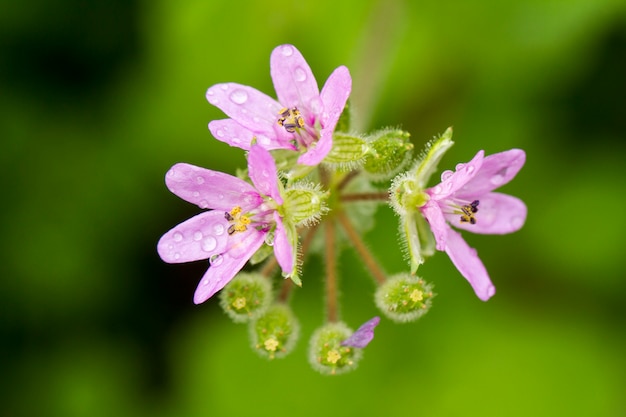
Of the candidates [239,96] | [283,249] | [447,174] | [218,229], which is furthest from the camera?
[239,96]

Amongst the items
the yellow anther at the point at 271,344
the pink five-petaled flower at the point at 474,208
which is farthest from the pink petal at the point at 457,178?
the yellow anther at the point at 271,344

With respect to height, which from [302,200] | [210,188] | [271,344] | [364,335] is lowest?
[271,344]

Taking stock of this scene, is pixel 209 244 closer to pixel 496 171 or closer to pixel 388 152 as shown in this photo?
pixel 388 152

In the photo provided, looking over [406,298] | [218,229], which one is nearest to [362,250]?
[406,298]

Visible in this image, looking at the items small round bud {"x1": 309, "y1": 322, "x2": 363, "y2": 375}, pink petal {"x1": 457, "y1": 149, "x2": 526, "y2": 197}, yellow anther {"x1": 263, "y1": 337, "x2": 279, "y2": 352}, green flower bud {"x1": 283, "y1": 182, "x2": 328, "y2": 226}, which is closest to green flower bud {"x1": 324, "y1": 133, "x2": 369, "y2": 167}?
green flower bud {"x1": 283, "y1": 182, "x2": 328, "y2": 226}

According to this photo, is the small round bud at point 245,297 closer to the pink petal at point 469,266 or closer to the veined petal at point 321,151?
the veined petal at point 321,151

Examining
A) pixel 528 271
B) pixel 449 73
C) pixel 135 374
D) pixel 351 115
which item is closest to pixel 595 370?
pixel 528 271
